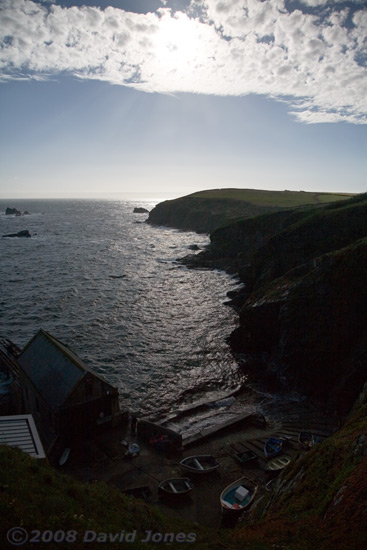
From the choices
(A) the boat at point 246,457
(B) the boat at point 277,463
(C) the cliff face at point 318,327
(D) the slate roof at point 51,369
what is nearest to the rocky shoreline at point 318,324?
(C) the cliff face at point 318,327

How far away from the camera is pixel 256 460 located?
2420 cm

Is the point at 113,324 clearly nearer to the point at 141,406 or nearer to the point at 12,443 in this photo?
the point at 141,406

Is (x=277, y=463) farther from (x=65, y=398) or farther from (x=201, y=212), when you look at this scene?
(x=201, y=212)

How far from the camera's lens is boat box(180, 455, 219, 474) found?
22.4 metres

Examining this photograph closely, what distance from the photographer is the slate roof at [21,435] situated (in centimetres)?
1525

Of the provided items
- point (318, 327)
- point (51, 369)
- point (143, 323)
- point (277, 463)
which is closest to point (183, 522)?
point (277, 463)

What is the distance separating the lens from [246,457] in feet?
79.2

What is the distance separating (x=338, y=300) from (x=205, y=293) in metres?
30.5

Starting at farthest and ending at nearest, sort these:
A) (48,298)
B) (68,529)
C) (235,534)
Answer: (48,298) < (235,534) < (68,529)

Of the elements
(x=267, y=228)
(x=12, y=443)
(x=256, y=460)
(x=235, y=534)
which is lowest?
(x=256, y=460)

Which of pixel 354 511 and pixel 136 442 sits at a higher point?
pixel 354 511

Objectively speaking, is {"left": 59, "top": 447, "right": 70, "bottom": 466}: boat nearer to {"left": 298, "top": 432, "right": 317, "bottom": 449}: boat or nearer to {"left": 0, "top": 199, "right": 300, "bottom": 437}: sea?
{"left": 0, "top": 199, "right": 300, "bottom": 437}: sea

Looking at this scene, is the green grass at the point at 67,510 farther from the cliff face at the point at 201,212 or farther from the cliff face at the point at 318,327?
the cliff face at the point at 201,212

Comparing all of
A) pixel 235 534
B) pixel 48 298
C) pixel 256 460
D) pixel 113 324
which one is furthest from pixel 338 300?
pixel 48 298
